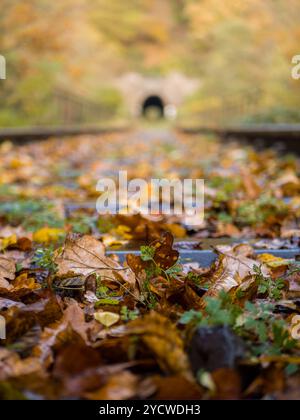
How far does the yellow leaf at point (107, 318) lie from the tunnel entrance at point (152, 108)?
2273 inches

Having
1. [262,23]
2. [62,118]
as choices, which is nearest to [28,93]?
[62,118]

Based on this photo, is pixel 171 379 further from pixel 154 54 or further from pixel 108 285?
pixel 154 54

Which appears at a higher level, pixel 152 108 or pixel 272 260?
pixel 152 108

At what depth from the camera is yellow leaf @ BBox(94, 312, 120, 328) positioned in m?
1.27

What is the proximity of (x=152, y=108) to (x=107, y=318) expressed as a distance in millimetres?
60771

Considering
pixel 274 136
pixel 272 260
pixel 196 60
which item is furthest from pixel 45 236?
pixel 196 60

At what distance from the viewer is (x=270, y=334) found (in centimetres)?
119

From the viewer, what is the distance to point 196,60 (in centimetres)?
5094

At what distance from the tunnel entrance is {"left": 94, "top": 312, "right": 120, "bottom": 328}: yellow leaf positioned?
57738mm

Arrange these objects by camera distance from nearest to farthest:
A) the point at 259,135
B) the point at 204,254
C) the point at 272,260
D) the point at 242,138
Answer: the point at 272,260 → the point at 204,254 → the point at 259,135 → the point at 242,138

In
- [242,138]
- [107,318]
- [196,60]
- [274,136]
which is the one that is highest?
[196,60]

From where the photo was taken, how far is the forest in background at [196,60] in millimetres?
16828

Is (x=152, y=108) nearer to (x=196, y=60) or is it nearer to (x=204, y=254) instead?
(x=196, y=60)

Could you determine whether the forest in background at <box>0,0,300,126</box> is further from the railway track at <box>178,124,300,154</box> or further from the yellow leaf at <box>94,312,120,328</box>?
the yellow leaf at <box>94,312,120,328</box>
